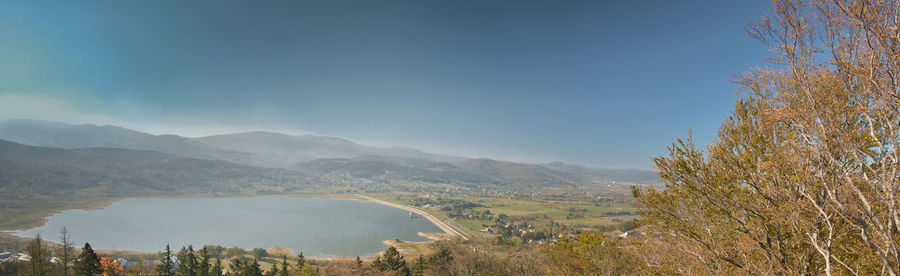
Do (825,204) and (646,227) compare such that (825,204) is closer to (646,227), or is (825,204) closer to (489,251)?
(646,227)

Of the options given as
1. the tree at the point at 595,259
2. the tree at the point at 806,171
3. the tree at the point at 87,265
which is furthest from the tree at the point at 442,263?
the tree at the point at 87,265

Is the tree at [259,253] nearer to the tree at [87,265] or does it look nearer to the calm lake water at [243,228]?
the calm lake water at [243,228]

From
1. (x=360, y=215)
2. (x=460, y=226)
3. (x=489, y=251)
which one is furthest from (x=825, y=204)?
(x=360, y=215)

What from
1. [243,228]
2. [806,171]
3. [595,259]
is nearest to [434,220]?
[243,228]

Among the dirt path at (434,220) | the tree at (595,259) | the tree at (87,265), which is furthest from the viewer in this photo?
the dirt path at (434,220)

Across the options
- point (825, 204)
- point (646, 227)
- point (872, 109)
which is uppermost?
A: point (872, 109)

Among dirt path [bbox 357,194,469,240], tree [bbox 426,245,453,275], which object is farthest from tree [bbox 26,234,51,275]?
dirt path [bbox 357,194,469,240]
